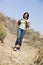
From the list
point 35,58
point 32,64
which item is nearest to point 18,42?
point 35,58

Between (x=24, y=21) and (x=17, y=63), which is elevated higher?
(x=24, y=21)

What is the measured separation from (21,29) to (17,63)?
3.07 metres

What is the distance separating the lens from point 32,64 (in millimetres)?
12391

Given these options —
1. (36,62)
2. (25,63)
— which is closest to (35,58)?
(36,62)

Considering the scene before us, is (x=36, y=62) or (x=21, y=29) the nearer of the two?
(x=36, y=62)

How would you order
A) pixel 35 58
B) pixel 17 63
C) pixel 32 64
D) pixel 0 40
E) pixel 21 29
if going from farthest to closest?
pixel 0 40, pixel 21 29, pixel 35 58, pixel 32 64, pixel 17 63

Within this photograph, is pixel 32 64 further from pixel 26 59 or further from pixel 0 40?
pixel 0 40

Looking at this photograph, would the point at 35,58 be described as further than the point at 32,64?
Yes

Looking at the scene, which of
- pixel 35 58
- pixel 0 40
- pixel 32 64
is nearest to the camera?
pixel 32 64

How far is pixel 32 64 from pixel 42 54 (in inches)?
36.5

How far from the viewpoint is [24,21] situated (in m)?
14.4

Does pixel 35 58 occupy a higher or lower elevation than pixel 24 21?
lower

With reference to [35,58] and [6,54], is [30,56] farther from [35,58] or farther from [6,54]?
[6,54]

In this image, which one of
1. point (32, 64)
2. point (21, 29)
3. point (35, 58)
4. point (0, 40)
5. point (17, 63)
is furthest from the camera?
point (0, 40)
